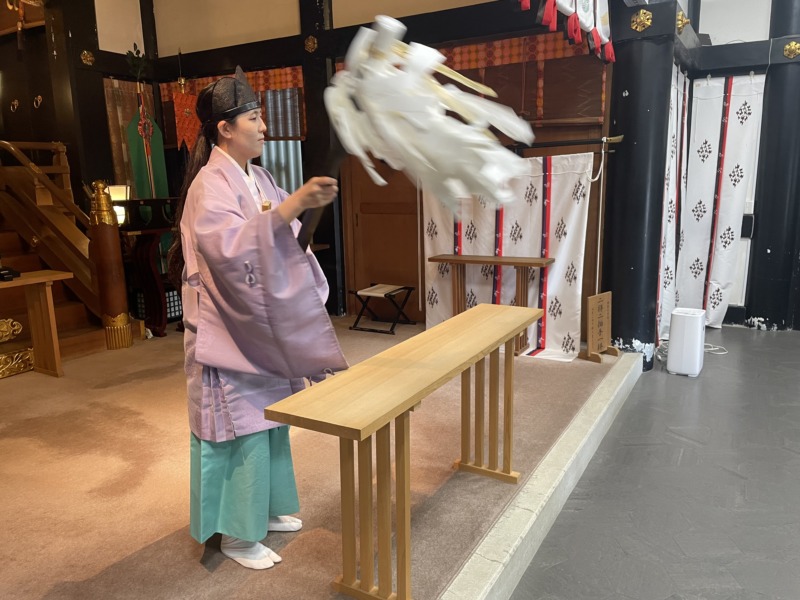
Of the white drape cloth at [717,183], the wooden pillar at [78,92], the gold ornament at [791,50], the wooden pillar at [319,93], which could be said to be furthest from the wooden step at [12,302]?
the gold ornament at [791,50]

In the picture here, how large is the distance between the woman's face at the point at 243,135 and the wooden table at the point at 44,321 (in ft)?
10.4

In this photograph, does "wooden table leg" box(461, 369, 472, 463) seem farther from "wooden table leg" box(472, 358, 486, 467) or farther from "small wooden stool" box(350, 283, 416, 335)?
"small wooden stool" box(350, 283, 416, 335)

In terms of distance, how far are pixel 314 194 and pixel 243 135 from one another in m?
0.70

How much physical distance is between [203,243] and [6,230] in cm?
549

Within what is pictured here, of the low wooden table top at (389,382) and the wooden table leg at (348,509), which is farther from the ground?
the low wooden table top at (389,382)

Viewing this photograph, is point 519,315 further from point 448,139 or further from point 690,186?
point 690,186

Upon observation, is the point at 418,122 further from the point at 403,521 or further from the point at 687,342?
the point at 687,342

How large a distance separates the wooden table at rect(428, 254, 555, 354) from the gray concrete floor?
1.09m

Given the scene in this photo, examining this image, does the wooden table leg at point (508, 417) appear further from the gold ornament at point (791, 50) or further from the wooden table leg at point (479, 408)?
the gold ornament at point (791, 50)

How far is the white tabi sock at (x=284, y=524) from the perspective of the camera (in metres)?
2.48

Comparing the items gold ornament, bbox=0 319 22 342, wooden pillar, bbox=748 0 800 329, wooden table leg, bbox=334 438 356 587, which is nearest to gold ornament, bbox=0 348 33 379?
gold ornament, bbox=0 319 22 342

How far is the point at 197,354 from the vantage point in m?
1.97

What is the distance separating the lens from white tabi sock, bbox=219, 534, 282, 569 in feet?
7.37

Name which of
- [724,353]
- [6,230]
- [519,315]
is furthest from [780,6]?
[6,230]
